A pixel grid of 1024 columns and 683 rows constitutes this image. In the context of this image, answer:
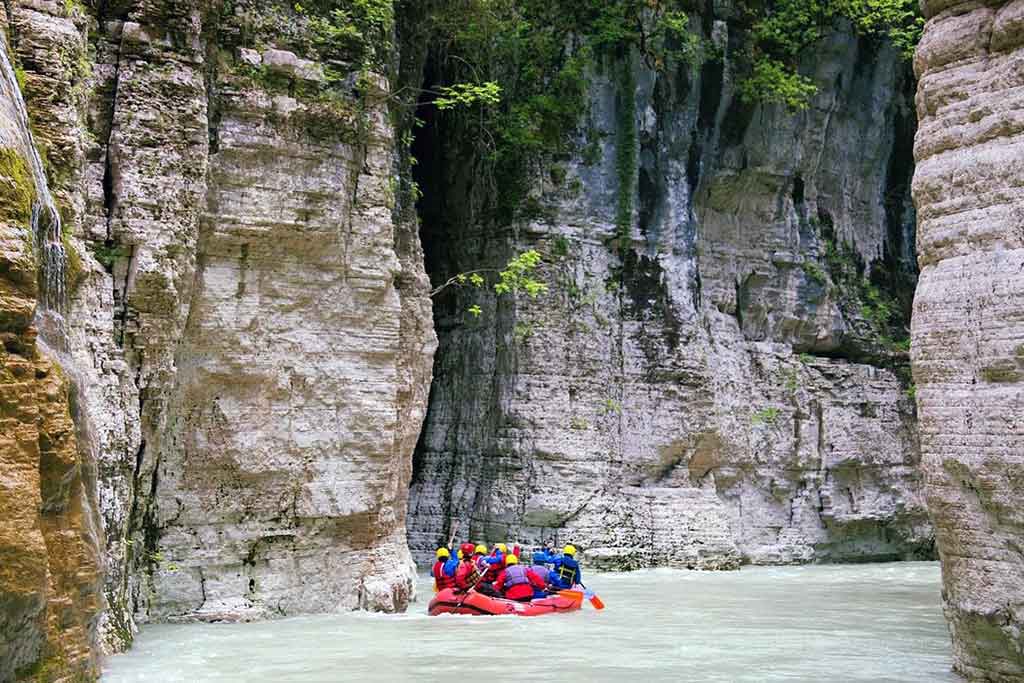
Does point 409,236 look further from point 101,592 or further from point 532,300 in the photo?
point 101,592

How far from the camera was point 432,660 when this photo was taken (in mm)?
12086

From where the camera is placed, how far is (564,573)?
16938 millimetres

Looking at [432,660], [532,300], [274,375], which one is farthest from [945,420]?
[532,300]

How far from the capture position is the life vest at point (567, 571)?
55.3 feet

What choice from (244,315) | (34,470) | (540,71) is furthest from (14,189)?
(540,71)

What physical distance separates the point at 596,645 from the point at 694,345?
10.5 m

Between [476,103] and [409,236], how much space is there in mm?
6367

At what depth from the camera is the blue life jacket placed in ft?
54.9

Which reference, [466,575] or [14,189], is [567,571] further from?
[14,189]

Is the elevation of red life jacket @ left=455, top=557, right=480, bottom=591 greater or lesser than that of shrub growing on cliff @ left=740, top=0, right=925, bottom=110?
lesser

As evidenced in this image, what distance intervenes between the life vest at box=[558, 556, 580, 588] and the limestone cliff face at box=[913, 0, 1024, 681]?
7553 millimetres

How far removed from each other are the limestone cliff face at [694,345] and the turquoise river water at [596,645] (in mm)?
3999

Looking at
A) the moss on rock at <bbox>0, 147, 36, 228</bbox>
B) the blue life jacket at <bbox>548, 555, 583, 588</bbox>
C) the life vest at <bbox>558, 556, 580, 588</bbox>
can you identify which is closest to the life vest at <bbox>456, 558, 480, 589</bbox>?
the blue life jacket at <bbox>548, 555, 583, 588</bbox>

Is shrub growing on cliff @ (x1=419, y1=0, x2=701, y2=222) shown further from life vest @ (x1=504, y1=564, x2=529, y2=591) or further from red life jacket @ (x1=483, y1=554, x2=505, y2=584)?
life vest @ (x1=504, y1=564, x2=529, y2=591)
